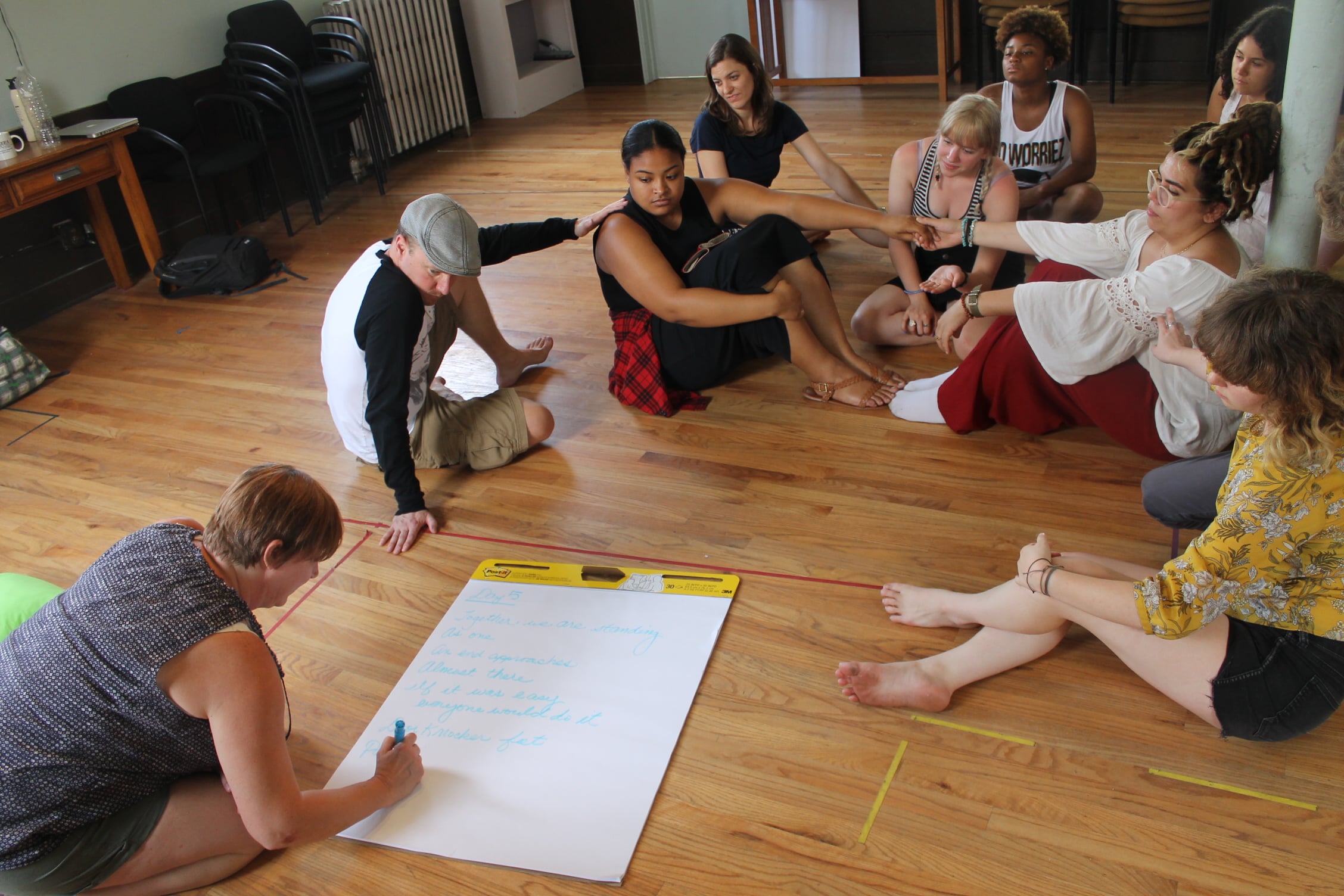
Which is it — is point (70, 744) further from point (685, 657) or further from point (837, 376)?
point (837, 376)

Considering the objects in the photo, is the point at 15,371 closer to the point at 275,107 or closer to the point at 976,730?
the point at 275,107

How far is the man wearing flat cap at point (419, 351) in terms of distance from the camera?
231cm

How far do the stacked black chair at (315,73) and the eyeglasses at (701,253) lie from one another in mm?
2825

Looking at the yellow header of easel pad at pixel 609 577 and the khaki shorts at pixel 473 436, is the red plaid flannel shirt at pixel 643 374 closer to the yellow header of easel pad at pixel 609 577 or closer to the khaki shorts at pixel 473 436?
the khaki shorts at pixel 473 436

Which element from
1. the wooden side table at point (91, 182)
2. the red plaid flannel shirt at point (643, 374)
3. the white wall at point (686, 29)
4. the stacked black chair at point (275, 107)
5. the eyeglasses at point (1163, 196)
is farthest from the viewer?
the white wall at point (686, 29)

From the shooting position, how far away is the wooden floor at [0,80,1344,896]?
1.57 metres

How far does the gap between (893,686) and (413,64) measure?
5118mm

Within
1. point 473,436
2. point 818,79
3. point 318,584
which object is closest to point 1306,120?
point 473,436

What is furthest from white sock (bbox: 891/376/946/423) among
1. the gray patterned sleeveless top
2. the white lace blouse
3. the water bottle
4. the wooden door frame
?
the wooden door frame

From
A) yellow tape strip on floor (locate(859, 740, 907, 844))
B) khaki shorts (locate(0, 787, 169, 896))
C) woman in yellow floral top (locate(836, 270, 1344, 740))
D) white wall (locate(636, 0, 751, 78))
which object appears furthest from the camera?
white wall (locate(636, 0, 751, 78))

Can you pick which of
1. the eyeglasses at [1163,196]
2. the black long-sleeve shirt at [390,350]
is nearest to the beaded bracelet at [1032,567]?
the eyeglasses at [1163,196]

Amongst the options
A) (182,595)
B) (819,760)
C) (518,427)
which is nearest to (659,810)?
(819,760)

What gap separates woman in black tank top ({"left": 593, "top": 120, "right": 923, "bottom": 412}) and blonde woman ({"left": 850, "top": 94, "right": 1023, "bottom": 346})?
4.9 inches

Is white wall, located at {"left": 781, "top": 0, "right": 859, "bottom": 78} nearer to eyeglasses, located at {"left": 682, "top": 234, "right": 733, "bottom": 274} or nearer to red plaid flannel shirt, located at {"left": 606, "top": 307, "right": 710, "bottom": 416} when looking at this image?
eyeglasses, located at {"left": 682, "top": 234, "right": 733, "bottom": 274}
